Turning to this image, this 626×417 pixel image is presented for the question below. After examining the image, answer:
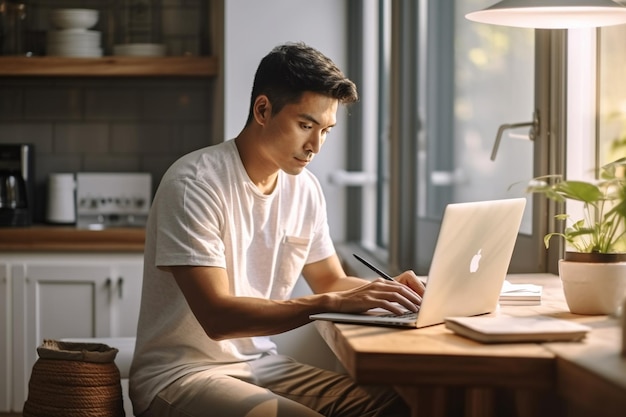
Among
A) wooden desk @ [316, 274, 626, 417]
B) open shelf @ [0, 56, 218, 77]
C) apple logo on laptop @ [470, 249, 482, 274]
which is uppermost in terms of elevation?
open shelf @ [0, 56, 218, 77]

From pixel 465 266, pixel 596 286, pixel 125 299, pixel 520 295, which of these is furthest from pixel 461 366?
pixel 125 299

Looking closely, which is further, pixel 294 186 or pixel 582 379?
pixel 294 186

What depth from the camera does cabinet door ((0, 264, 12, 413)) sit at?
4.02 meters

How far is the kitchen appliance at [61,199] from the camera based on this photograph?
4469 millimetres

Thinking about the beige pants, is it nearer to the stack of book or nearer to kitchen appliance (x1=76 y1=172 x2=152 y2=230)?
the stack of book

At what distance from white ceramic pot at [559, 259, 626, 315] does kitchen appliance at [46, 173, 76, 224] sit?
3.16m

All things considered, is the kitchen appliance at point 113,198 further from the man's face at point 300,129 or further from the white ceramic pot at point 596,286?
the white ceramic pot at point 596,286

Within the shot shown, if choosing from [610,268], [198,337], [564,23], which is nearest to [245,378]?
[198,337]

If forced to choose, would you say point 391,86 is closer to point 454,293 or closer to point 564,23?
point 564,23

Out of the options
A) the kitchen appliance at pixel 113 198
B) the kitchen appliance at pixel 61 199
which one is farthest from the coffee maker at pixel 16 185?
the kitchen appliance at pixel 113 198

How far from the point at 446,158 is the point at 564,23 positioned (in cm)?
169

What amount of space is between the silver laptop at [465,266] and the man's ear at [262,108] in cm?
62

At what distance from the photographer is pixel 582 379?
50.1 inches

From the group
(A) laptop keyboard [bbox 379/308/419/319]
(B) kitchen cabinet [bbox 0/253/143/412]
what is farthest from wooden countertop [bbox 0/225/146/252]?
(A) laptop keyboard [bbox 379/308/419/319]
